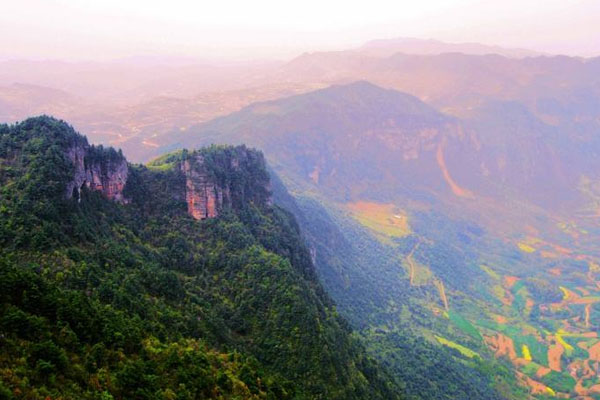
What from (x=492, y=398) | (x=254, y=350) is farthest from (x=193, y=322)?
(x=492, y=398)

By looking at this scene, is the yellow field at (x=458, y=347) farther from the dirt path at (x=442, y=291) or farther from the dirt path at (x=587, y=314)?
the dirt path at (x=587, y=314)

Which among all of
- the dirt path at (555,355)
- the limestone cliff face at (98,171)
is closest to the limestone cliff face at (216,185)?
the limestone cliff face at (98,171)

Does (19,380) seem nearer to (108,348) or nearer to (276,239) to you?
(108,348)

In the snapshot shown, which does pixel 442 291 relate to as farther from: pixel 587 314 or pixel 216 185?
pixel 216 185

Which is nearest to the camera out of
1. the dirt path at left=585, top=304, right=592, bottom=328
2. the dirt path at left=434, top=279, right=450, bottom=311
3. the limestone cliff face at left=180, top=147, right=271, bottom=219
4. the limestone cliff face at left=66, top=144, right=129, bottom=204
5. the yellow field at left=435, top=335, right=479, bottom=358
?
the limestone cliff face at left=66, top=144, right=129, bottom=204

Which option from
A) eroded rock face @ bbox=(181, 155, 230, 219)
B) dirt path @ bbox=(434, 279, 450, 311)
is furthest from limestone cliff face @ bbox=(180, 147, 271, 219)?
dirt path @ bbox=(434, 279, 450, 311)

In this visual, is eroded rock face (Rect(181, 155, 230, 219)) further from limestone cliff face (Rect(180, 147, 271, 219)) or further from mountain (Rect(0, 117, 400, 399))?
mountain (Rect(0, 117, 400, 399))
